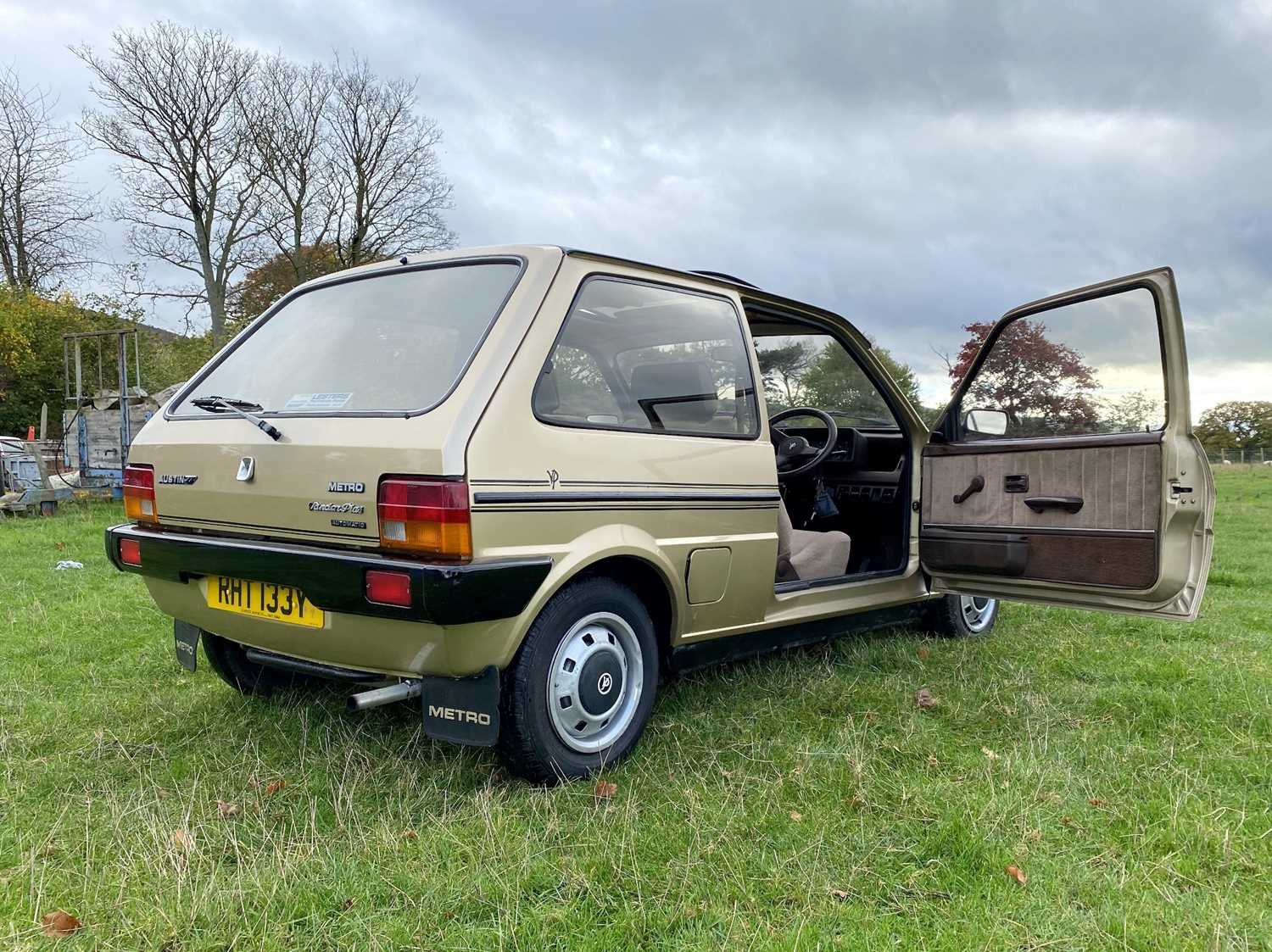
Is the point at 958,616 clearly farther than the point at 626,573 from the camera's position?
Yes

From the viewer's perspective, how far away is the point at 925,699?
394 centimetres

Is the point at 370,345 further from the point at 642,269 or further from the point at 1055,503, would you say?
the point at 1055,503

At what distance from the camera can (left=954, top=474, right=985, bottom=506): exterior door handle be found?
4328 millimetres

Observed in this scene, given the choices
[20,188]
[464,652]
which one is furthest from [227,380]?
[20,188]

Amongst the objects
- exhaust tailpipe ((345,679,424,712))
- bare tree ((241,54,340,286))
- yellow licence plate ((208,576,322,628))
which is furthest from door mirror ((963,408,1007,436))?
bare tree ((241,54,340,286))

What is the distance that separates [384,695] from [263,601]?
53 centimetres

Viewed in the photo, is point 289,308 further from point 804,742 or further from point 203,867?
point 804,742

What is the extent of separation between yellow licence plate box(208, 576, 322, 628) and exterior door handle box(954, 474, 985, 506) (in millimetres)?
2954

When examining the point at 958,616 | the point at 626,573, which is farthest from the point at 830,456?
the point at 626,573

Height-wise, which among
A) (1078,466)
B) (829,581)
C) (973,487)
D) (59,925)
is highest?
(1078,466)

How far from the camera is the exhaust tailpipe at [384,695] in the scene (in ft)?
9.14

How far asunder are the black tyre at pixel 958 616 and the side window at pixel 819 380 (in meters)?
1.05

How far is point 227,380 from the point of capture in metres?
3.47

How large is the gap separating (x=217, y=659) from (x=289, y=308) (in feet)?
4.84
